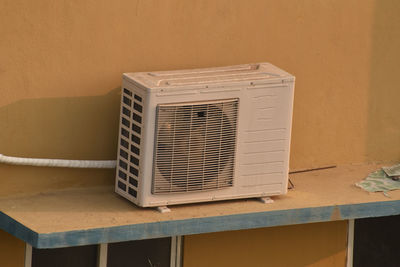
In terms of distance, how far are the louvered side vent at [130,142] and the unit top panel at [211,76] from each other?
0.40 feet

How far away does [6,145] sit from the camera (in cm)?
595

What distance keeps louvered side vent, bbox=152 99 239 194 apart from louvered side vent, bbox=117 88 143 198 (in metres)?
0.13

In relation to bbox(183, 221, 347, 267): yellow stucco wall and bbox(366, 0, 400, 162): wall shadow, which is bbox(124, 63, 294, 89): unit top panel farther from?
bbox(183, 221, 347, 267): yellow stucco wall

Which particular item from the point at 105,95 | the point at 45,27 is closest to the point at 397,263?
the point at 105,95

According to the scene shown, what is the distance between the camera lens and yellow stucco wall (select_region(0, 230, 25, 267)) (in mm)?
5993

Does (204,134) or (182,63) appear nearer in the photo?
(204,134)

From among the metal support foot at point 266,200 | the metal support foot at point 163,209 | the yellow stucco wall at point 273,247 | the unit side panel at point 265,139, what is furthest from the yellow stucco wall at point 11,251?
the metal support foot at point 266,200

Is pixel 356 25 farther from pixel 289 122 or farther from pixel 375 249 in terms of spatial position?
pixel 375 249

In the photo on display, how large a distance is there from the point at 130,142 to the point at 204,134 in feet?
1.41

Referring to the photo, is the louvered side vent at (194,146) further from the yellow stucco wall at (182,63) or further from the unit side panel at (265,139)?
the yellow stucco wall at (182,63)

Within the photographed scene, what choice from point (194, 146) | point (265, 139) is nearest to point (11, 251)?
point (194, 146)

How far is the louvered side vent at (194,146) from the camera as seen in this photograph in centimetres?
587

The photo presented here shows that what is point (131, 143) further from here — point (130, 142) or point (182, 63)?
point (182, 63)

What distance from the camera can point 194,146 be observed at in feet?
19.5
